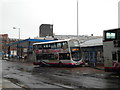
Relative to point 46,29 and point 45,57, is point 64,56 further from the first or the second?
point 46,29

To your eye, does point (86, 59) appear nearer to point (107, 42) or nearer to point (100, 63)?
point (100, 63)

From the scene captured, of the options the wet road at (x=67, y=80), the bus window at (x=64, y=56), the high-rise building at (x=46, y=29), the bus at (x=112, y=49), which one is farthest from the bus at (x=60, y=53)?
the high-rise building at (x=46, y=29)

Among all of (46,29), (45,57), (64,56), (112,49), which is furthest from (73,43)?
(46,29)

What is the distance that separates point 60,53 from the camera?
98.4ft

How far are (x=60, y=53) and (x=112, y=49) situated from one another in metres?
12.4

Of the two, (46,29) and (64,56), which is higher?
(46,29)

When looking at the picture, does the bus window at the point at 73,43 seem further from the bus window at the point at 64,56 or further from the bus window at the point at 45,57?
the bus window at the point at 45,57

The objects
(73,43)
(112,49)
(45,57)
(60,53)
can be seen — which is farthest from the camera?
(45,57)

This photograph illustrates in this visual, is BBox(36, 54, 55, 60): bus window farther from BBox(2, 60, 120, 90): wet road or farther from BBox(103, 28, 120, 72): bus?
BBox(103, 28, 120, 72): bus

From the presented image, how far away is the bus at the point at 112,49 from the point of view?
18.1 m

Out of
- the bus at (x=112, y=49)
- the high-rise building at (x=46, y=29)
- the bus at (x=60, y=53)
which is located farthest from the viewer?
the high-rise building at (x=46, y=29)

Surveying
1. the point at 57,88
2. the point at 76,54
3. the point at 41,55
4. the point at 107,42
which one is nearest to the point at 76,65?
the point at 76,54

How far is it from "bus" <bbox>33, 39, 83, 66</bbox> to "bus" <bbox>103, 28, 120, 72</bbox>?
991 cm

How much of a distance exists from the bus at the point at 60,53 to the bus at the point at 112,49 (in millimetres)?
9912
